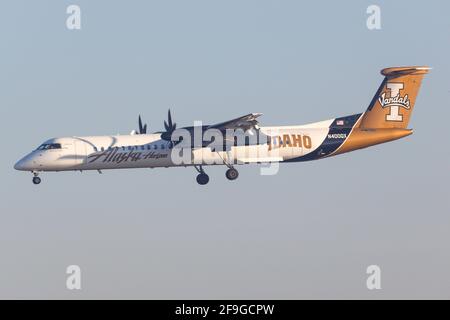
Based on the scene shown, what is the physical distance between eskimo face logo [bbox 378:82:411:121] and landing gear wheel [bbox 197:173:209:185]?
956 cm

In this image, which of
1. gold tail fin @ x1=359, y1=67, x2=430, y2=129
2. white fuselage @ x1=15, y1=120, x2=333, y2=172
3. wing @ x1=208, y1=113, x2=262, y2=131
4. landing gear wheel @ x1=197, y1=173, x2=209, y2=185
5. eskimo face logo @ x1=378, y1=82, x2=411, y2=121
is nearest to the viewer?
wing @ x1=208, y1=113, x2=262, y2=131

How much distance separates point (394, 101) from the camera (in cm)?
5597

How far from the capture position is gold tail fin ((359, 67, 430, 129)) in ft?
181

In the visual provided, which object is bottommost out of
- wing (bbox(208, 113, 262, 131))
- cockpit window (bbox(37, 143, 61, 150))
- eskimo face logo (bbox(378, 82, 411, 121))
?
cockpit window (bbox(37, 143, 61, 150))

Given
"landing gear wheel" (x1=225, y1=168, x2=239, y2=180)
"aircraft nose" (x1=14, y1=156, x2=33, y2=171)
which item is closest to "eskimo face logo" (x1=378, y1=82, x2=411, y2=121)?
"landing gear wheel" (x1=225, y1=168, x2=239, y2=180)

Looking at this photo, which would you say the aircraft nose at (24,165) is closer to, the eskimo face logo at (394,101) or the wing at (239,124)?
the wing at (239,124)

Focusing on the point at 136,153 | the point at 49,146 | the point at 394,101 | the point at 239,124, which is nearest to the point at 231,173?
the point at 239,124

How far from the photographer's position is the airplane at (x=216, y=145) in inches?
2066

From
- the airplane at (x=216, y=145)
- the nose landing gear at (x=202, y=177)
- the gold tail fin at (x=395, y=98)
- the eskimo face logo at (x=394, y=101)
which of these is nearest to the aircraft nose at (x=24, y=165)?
the airplane at (x=216, y=145)

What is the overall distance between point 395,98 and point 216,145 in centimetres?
986

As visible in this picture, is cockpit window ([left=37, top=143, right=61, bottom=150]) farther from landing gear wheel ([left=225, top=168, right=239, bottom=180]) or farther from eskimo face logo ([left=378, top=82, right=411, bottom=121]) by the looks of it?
eskimo face logo ([left=378, top=82, right=411, bottom=121])

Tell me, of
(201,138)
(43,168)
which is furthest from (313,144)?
(43,168)

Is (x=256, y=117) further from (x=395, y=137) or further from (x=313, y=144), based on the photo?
(x=395, y=137)

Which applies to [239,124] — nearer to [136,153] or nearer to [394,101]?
[136,153]
